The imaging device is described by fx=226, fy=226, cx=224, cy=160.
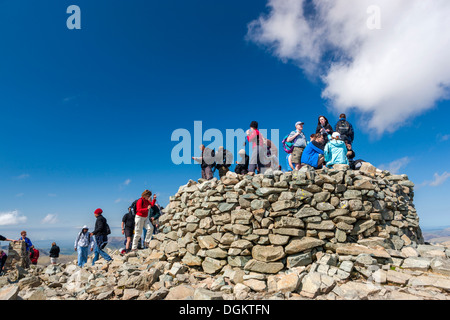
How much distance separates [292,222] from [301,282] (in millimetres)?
1706

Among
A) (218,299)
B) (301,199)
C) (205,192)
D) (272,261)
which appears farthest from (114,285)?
(301,199)

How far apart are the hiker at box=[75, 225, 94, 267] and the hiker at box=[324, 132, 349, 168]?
1052 centimetres

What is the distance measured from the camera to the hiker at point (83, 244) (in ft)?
32.1

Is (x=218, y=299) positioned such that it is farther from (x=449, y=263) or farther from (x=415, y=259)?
(x=449, y=263)

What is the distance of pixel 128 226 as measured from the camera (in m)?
10.2

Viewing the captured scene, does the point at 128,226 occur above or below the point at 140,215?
below

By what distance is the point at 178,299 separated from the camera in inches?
220

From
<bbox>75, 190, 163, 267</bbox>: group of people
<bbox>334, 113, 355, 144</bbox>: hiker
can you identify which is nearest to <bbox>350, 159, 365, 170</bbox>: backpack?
<bbox>334, 113, 355, 144</bbox>: hiker

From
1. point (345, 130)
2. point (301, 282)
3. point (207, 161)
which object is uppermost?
point (345, 130)

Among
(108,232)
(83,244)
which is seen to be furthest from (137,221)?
(83,244)

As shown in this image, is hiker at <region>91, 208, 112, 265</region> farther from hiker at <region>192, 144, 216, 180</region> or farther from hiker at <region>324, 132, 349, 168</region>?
hiker at <region>324, 132, 349, 168</region>

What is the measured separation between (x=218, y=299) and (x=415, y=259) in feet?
17.8

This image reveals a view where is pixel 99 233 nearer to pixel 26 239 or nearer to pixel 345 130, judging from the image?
pixel 26 239

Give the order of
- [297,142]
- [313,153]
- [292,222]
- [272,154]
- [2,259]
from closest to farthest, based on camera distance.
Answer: [292,222] → [313,153] → [297,142] → [272,154] → [2,259]
